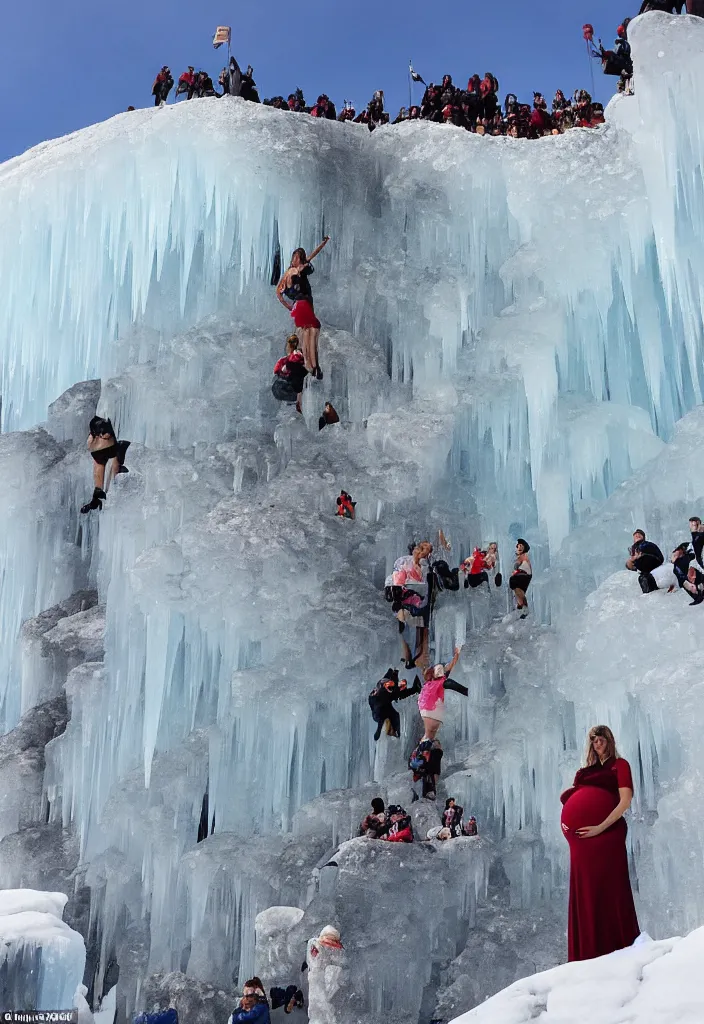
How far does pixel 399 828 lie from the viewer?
1191 centimetres

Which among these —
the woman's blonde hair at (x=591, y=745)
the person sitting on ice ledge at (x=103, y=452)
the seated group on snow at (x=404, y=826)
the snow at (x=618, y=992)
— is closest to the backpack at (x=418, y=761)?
the seated group on snow at (x=404, y=826)

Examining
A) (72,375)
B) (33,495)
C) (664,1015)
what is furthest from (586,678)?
(72,375)

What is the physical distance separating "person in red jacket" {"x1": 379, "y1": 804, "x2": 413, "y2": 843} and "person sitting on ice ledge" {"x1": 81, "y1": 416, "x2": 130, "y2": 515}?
6014 mm

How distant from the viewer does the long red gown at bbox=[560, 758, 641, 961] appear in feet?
23.7

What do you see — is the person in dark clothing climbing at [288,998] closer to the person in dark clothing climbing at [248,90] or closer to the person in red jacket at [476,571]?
the person in red jacket at [476,571]

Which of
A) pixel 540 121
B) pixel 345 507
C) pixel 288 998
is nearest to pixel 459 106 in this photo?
pixel 540 121

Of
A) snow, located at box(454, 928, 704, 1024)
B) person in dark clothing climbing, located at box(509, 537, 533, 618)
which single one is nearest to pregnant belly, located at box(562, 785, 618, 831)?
snow, located at box(454, 928, 704, 1024)

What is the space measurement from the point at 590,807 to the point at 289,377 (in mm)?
9678

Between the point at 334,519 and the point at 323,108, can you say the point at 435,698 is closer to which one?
the point at 334,519

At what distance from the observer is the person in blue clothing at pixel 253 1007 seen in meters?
10.8

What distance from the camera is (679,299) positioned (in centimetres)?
1507

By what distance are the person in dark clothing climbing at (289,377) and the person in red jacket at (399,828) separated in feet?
20.0

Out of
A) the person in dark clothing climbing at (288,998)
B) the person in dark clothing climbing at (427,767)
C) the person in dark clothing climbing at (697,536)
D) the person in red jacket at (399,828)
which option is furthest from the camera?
the person in dark clothing climbing at (427,767)

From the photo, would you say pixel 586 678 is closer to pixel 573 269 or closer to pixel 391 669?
pixel 391 669
